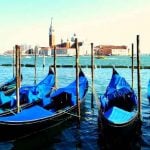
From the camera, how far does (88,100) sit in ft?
78.0

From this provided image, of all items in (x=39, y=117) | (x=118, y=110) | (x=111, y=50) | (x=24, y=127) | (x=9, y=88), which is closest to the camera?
(x=24, y=127)

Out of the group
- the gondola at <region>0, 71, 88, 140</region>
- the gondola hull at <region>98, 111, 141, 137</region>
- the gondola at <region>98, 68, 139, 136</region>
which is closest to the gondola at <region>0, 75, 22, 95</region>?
the gondola at <region>0, 71, 88, 140</region>

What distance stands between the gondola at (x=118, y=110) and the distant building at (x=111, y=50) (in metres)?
147

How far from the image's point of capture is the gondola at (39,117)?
44.5 ft

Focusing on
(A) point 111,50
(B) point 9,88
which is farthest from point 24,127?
(A) point 111,50

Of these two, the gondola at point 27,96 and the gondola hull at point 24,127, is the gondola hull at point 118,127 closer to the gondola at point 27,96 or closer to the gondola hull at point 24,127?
the gondola hull at point 24,127

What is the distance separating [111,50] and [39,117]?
163 m

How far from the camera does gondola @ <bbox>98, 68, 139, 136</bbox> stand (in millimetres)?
13422

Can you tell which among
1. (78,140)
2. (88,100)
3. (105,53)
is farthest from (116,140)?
(105,53)

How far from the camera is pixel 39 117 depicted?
14242 millimetres

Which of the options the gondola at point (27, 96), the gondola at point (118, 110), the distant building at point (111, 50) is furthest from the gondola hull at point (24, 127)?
the distant building at point (111, 50)

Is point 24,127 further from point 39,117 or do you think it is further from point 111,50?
point 111,50

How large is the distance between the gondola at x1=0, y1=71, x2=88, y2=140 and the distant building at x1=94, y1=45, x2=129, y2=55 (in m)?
147

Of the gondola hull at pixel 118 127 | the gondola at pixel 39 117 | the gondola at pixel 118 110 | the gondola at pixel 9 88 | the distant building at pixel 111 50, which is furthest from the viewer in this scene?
the distant building at pixel 111 50
